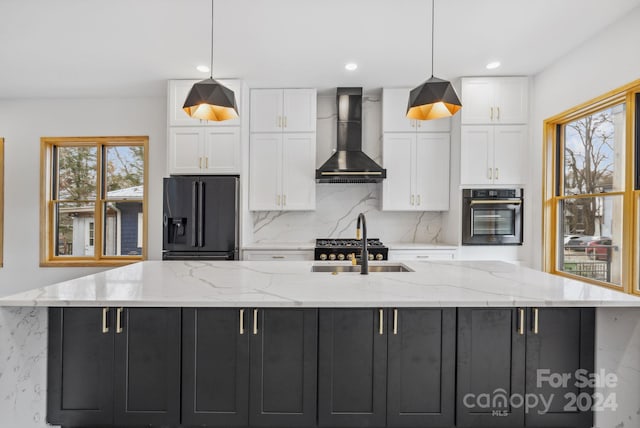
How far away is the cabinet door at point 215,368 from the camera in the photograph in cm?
160

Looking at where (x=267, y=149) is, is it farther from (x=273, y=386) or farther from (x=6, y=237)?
(x=6, y=237)

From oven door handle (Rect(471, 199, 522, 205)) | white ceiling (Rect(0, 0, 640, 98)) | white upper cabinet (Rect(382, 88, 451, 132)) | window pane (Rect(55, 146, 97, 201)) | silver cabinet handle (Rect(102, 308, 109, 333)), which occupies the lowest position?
silver cabinet handle (Rect(102, 308, 109, 333))

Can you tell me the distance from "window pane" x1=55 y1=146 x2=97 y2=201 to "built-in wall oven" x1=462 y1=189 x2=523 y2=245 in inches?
188

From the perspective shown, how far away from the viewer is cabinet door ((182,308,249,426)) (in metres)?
1.60

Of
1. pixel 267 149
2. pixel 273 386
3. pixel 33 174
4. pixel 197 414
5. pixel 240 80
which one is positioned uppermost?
pixel 240 80

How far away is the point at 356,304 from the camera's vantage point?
4.81ft

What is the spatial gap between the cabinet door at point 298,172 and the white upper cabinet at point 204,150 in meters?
0.58

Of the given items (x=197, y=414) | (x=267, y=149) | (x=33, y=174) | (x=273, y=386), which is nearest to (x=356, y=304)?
(x=273, y=386)

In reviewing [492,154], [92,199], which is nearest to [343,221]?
[492,154]

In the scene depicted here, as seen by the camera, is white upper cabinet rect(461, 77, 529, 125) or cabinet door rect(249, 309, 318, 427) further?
white upper cabinet rect(461, 77, 529, 125)

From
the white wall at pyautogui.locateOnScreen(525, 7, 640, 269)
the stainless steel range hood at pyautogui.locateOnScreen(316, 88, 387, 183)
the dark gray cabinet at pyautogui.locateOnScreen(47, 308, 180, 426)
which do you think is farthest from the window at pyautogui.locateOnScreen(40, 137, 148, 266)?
the white wall at pyautogui.locateOnScreen(525, 7, 640, 269)

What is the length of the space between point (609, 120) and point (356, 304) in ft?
9.22

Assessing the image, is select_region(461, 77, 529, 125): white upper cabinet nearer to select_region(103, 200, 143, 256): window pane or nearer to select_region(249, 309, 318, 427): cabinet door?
select_region(249, 309, 318, 427): cabinet door

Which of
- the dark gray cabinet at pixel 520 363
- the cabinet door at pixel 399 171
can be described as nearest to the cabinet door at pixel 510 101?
the cabinet door at pixel 399 171
